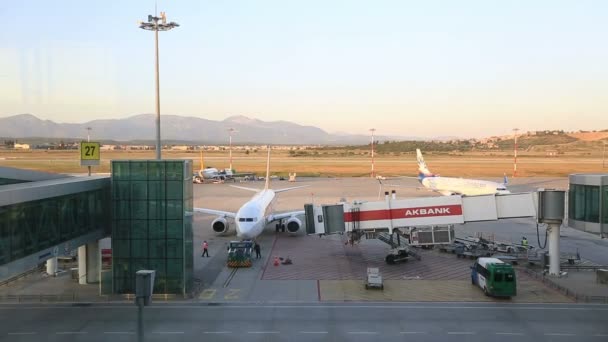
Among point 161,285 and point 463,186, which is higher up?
point 463,186

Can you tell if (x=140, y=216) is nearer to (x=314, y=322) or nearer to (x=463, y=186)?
(x=314, y=322)

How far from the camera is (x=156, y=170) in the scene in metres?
32.8

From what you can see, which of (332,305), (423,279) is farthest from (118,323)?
(423,279)

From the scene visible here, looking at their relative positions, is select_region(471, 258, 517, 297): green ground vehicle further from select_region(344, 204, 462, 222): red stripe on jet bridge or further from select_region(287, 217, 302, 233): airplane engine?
select_region(287, 217, 302, 233): airplane engine

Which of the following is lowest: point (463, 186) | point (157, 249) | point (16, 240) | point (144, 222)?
point (157, 249)

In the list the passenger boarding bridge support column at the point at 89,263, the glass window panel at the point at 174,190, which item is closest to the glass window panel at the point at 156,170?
the glass window panel at the point at 174,190

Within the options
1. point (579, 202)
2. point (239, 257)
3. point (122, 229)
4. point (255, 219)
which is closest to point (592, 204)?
point (579, 202)

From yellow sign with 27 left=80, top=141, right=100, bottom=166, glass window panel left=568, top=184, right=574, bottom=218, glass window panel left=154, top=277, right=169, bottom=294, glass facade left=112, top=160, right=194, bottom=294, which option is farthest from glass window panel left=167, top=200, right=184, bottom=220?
glass window panel left=568, top=184, right=574, bottom=218

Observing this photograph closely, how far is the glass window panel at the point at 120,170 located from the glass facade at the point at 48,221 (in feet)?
5.14

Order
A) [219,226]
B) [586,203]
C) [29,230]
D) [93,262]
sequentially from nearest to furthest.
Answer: [29,230] < [586,203] < [93,262] < [219,226]

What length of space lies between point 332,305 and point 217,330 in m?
7.65

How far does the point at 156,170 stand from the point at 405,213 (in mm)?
20074

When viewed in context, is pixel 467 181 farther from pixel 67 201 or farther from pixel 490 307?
pixel 67 201

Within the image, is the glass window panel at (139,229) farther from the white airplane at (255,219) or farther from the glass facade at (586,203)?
the glass facade at (586,203)
